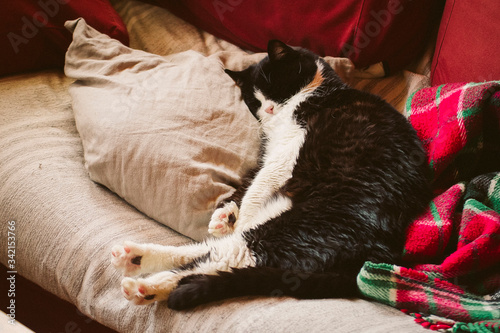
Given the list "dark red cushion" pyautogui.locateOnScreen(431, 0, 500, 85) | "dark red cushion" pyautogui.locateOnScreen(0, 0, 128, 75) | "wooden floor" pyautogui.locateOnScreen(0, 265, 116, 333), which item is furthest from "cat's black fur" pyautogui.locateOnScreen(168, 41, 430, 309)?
"dark red cushion" pyautogui.locateOnScreen(0, 0, 128, 75)

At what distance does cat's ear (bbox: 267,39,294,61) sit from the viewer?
4.32 feet

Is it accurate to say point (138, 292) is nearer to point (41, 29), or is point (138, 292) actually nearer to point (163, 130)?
point (163, 130)

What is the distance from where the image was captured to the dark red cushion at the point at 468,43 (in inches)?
43.0

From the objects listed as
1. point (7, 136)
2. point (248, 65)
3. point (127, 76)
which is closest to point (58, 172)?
point (7, 136)

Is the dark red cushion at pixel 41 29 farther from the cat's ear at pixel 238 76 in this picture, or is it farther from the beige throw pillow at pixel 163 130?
the cat's ear at pixel 238 76

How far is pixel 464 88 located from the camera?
109 cm

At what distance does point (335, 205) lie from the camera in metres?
1.02

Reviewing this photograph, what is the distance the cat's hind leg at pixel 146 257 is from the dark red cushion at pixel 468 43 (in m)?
0.96

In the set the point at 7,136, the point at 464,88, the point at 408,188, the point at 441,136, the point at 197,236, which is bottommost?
the point at 197,236

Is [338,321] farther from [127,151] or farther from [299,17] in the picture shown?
[299,17]

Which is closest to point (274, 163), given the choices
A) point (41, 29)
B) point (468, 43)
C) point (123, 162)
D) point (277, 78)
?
point (277, 78)

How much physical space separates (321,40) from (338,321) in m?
1.06

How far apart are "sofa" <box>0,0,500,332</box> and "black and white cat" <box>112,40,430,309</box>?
0.05 m
